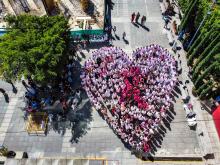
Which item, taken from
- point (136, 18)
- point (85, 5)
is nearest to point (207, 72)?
point (136, 18)

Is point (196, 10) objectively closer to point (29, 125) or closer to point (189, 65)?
point (189, 65)

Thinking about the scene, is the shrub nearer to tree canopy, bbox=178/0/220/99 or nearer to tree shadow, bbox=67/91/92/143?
tree canopy, bbox=178/0/220/99

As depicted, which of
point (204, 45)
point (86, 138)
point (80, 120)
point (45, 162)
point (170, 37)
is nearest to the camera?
point (45, 162)

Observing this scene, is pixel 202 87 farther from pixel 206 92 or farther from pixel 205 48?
pixel 205 48

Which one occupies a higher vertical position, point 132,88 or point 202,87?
point 132,88

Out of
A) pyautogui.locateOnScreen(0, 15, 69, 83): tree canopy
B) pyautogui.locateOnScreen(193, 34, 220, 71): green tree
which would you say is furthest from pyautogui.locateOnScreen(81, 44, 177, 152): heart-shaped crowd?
pyautogui.locateOnScreen(0, 15, 69, 83): tree canopy

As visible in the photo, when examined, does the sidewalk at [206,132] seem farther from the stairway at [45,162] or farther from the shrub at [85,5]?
the shrub at [85,5]

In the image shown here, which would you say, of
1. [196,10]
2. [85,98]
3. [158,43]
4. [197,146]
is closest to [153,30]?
[158,43]
